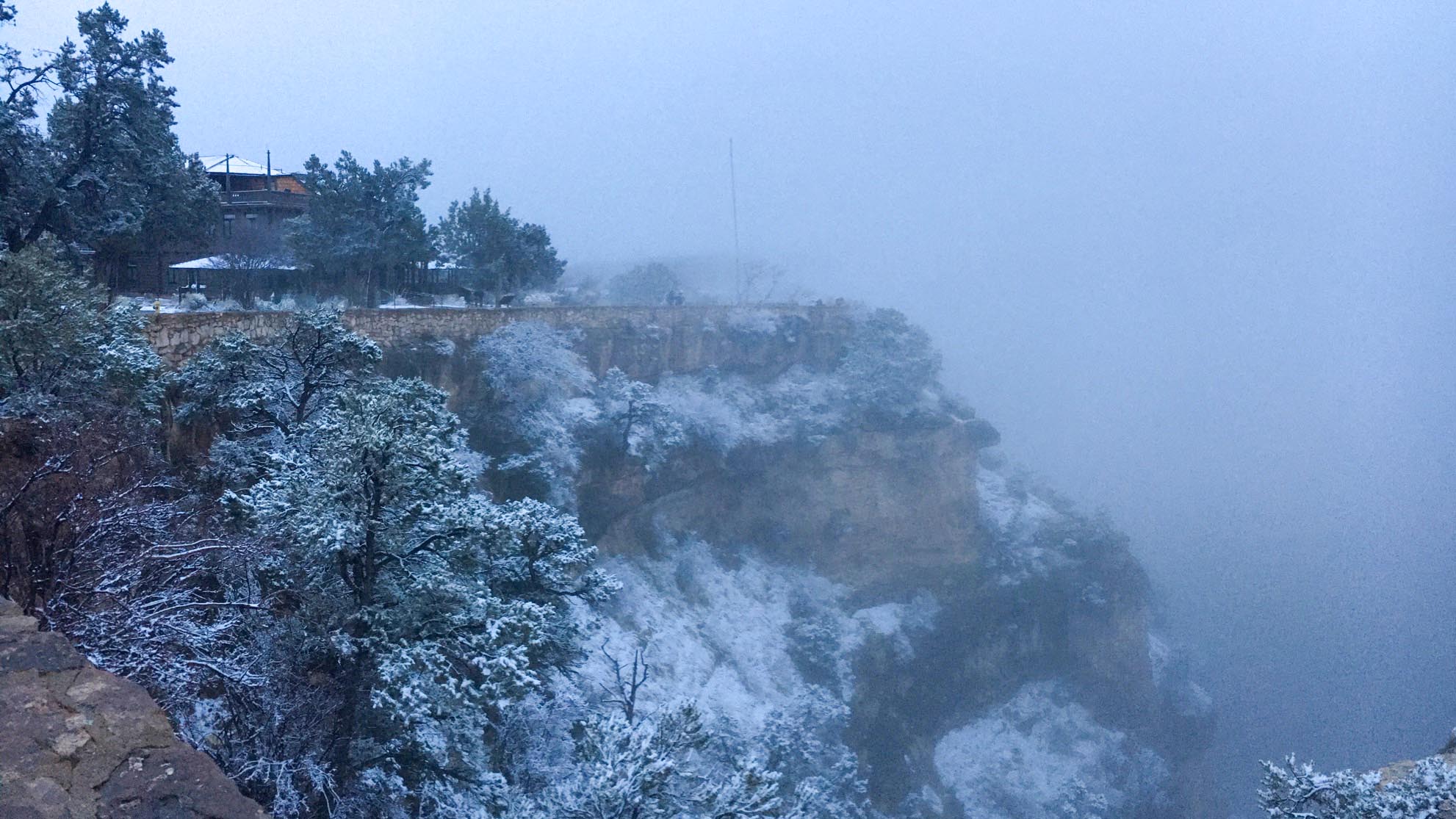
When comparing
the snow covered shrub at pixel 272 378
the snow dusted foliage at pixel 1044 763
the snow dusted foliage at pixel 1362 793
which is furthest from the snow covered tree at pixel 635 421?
the snow dusted foliage at pixel 1362 793

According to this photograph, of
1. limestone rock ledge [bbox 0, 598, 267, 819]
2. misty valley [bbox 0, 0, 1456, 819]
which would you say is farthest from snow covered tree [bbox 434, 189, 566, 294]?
limestone rock ledge [bbox 0, 598, 267, 819]

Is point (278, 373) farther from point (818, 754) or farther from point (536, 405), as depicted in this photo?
point (818, 754)

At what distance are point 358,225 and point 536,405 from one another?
27.3 ft

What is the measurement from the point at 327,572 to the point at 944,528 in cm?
2528

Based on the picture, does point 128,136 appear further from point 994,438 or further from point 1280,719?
point 1280,719

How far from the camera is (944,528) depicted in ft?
105

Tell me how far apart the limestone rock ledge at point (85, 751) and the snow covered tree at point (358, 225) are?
2173 cm

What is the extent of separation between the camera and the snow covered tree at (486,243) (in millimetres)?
30859

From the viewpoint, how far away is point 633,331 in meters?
29.7

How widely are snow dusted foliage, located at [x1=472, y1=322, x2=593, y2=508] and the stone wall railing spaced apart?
780 millimetres

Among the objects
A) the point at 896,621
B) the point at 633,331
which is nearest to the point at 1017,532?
the point at 896,621

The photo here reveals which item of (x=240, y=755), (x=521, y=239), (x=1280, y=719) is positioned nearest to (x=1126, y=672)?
(x=1280, y=719)

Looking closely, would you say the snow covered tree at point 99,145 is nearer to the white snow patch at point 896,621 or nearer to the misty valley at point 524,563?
the misty valley at point 524,563

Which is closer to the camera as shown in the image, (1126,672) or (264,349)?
(264,349)
